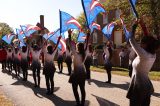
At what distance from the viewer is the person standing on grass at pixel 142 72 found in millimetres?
6289

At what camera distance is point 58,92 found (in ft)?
47.5

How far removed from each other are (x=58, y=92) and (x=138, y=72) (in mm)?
8281

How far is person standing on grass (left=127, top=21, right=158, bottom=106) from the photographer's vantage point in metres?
6.29

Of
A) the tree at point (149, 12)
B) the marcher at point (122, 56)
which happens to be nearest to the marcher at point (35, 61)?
the tree at point (149, 12)

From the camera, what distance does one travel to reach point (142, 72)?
21.4 feet

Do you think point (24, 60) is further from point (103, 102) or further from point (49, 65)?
point (103, 102)

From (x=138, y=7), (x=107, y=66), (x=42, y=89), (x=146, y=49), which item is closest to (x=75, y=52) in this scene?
(x=146, y=49)

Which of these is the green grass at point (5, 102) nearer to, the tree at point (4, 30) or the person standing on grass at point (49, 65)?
the person standing on grass at point (49, 65)

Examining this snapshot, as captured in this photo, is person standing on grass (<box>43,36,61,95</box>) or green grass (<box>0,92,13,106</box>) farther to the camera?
person standing on grass (<box>43,36,61,95</box>)

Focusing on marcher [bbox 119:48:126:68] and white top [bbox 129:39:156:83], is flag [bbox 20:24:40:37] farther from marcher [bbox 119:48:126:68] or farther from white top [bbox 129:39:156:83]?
white top [bbox 129:39:156:83]

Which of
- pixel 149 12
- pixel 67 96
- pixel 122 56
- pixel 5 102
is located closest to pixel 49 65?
pixel 67 96

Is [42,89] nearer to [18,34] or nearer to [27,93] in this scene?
[27,93]

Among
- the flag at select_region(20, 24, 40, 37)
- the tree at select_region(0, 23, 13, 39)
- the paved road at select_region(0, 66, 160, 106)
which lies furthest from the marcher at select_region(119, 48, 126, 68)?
the tree at select_region(0, 23, 13, 39)

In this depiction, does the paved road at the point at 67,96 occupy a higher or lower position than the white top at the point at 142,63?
lower
